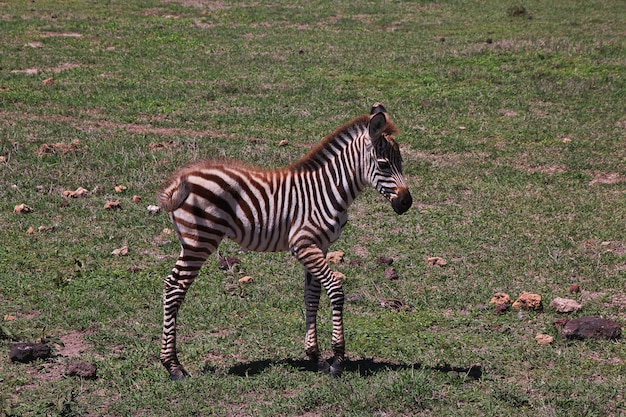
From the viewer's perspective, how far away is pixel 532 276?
36.1 feet

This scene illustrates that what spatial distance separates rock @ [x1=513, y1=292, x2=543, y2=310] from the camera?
999 centimetres

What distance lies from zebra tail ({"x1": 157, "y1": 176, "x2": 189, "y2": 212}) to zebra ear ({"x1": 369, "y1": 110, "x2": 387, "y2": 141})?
6.00 ft

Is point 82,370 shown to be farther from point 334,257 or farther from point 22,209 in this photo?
point 22,209

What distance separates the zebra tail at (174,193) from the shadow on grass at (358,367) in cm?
169

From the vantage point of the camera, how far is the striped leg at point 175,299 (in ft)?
27.4

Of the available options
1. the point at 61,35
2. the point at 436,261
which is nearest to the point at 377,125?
the point at 436,261

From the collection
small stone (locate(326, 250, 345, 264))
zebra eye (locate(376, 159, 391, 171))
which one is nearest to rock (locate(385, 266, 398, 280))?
small stone (locate(326, 250, 345, 264))

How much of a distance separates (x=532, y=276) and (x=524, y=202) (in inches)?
111

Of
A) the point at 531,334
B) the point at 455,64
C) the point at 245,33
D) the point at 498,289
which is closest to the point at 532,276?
the point at 498,289

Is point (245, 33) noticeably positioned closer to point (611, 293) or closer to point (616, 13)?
point (616, 13)

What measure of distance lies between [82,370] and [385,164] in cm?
348

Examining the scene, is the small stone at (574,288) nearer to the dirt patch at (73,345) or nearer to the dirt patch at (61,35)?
the dirt patch at (73,345)

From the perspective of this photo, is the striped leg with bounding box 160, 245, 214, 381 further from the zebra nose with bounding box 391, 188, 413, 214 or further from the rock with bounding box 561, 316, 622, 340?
the rock with bounding box 561, 316, 622, 340

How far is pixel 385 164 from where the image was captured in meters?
8.62
